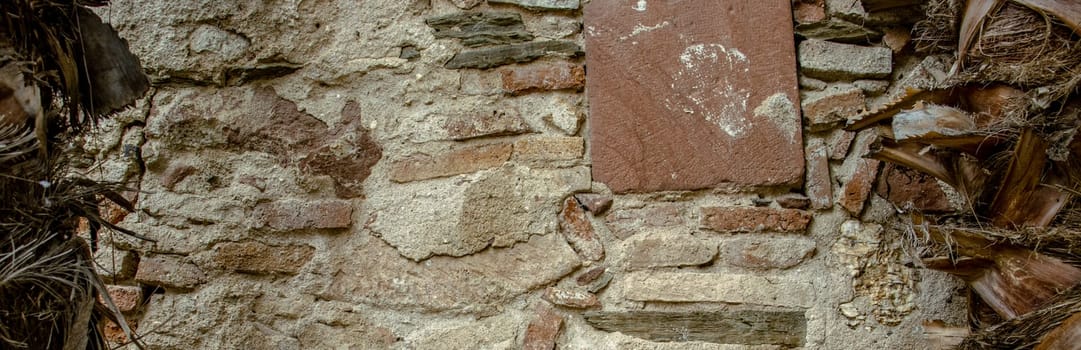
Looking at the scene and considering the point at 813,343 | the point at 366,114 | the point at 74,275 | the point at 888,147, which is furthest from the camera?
the point at 366,114

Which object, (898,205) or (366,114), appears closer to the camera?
(898,205)

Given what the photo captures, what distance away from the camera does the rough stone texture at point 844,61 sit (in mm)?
1627

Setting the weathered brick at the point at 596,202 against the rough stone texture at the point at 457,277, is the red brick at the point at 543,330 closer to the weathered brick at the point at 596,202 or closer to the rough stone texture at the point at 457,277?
the rough stone texture at the point at 457,277

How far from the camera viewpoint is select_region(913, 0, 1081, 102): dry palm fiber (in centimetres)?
121

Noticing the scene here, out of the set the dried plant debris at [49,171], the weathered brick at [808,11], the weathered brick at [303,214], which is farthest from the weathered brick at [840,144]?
the dried plant debris at [49,171]

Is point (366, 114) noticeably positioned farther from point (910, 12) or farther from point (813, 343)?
point (910, 12)

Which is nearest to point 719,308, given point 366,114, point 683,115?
point 683,115

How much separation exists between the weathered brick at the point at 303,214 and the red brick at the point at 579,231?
0.45 metres

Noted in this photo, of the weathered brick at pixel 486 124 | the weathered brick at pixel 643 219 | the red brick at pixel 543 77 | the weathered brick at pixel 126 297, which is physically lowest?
the weathered brick at pixel 126 297

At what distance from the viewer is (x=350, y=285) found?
64.5 inches

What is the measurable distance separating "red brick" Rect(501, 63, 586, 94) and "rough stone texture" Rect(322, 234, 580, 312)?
31 centimetres

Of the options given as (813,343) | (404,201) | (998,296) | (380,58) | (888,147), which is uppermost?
(380,58)

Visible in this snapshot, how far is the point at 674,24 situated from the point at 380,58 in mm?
621

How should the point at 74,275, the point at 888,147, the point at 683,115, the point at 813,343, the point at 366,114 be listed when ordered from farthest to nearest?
the point at 366,114 < the point at 683,115 < the point at 813,343 < the point at 888,147 < the point at 74,275
